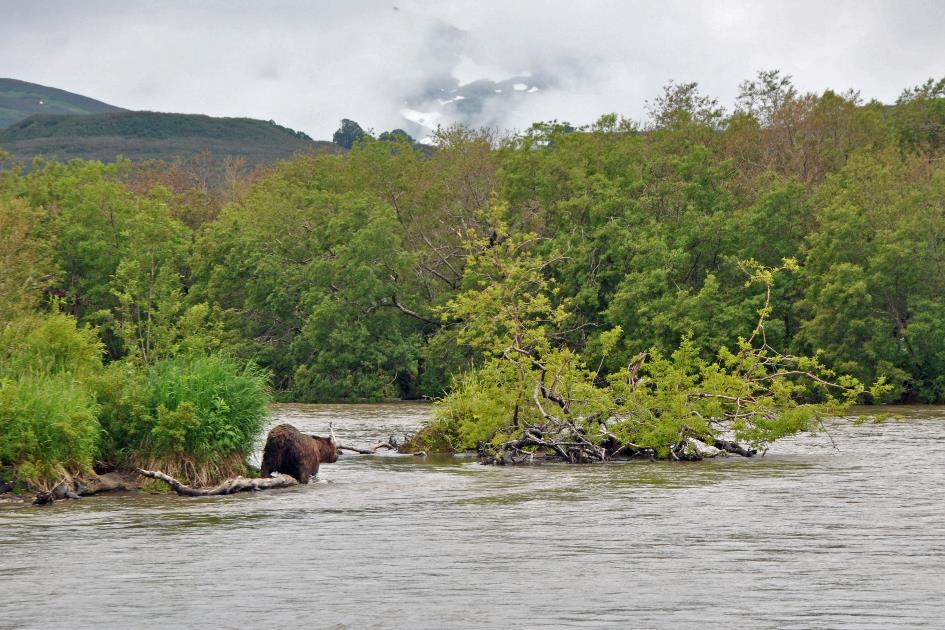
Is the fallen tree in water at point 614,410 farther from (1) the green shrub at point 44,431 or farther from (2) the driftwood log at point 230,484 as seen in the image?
(1) the green shrub at point 44,431

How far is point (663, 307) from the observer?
7075 cm

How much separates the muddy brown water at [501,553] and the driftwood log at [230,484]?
379 millimetres

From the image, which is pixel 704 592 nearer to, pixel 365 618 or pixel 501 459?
pixel 365 618

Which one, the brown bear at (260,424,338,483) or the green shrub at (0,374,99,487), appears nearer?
the green shrub at (0,374,99,487)

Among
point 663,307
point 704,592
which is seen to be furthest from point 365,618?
point 663,307

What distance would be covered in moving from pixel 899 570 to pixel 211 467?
1469 centimetres

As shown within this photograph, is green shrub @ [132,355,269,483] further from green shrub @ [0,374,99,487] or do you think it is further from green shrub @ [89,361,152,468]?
green shrub @ [0,374,99,487]

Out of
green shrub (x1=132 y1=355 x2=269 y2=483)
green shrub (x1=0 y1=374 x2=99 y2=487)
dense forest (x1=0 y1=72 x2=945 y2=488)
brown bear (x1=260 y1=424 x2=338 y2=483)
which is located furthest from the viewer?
dense forest (x1=0 y1=72 x2=945 y2=488)

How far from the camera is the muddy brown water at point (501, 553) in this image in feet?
46.9

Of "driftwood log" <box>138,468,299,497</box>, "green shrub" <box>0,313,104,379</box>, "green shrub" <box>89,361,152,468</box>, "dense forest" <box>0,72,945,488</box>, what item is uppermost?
"dense forest" <box>0,72,945,488</box>

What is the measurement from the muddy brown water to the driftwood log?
14.9 inches

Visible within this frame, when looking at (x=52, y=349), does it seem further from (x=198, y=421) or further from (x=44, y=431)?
(x=198, y=421)

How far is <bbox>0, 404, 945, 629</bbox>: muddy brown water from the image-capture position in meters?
14.3

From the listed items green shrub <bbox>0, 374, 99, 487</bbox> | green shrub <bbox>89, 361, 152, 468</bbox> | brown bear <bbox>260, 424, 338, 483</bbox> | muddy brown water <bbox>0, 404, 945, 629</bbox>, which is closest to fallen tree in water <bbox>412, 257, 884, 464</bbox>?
muddy brown water <bbox>0, 404, 945, 629</bbox>
